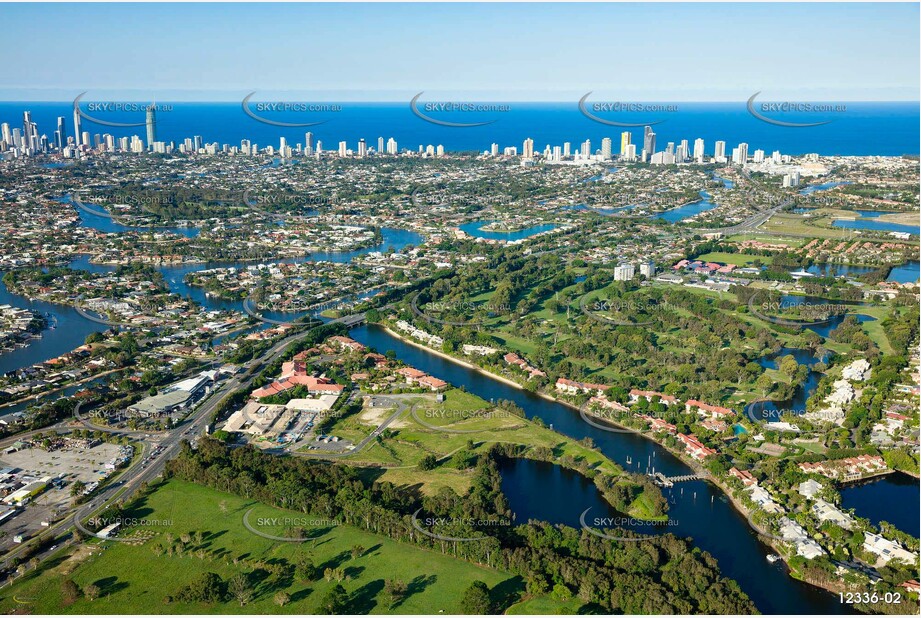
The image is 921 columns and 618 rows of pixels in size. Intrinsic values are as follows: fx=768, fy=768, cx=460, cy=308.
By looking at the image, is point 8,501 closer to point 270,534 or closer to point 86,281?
point 270,534

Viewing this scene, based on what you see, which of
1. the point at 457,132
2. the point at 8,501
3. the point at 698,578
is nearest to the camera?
the point at 698,578

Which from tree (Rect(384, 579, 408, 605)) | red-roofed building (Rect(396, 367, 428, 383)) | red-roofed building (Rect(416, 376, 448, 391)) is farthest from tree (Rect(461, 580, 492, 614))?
red-roofed building (Rect(396, 367, 428, 383))

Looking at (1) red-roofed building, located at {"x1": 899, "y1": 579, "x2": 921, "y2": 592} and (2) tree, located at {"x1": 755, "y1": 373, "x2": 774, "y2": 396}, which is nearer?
(1) red-roofed building, located at {"x1": 899, "y1": 579, "x2": 921, "y2": 592}

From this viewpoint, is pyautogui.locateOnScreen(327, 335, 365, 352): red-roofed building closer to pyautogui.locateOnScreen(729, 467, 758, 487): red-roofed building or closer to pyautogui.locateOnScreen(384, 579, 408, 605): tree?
pyautogui.locateOnScreen(384, 579, 408, 605): tree

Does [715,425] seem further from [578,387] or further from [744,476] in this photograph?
[578,387]

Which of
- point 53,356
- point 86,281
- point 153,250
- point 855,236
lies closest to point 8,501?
point 53,356

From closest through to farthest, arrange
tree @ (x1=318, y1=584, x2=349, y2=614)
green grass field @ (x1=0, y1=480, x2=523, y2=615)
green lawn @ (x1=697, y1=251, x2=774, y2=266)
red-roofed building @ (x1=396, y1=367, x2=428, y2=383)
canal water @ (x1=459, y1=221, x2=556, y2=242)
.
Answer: tree @ (x1=318, y1=584, x2=349, y2=614)
green grass field @ (x1=0, y1=480, x2=523, y2=615)
red-roofed building @ (x1=396, y1=367, x2=428, y2=383)
green lawn @ (x1=697, y1=251, x2=774, y2=266)
canal water @ (x1=459, y1=221, x2=556, y2=242)
